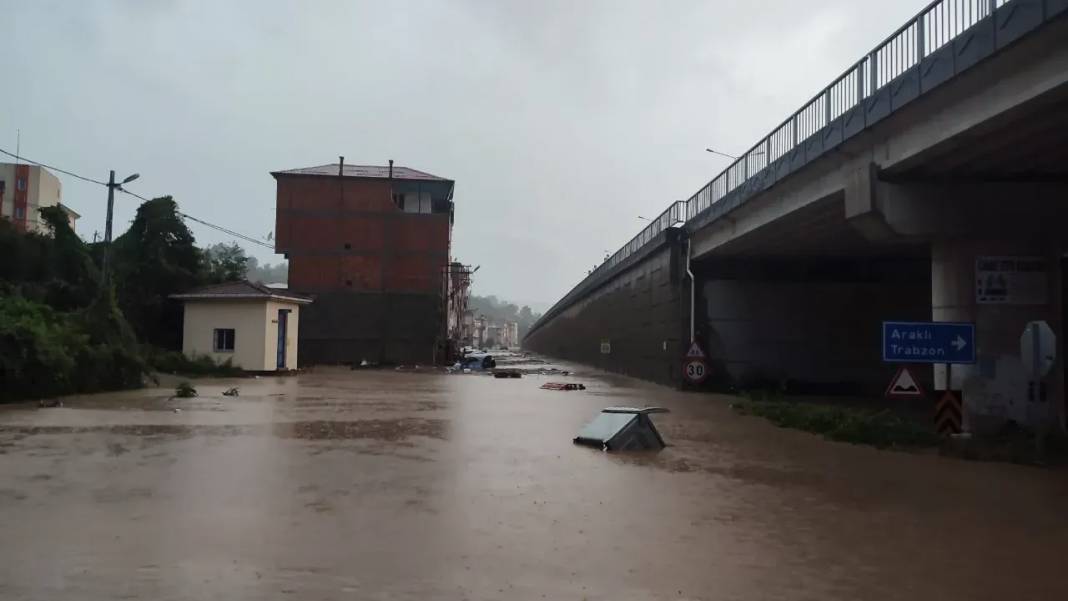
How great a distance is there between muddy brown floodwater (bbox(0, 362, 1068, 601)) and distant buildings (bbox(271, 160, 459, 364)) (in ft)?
112

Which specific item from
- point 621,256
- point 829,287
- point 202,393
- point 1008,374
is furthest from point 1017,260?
point 621,256

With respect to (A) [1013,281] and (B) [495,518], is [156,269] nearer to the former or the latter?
(B) [495,518]

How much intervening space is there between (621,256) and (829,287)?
1811cm

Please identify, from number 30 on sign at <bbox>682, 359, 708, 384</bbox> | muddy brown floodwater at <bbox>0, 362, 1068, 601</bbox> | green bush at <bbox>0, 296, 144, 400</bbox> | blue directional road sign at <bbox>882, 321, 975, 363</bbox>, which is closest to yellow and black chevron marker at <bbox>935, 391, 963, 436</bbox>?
blue directional road sign at <bbox>882, 321, 975, 363</bbox>

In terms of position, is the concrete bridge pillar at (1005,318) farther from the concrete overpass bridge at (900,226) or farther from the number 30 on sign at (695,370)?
the number 30 on sign at (695,370)

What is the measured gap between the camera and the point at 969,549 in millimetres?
7328

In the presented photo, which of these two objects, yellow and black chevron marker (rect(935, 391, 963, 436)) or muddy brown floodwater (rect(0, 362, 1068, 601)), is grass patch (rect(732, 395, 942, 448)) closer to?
yellow and black chevron marker (rect(935, 391, 963, 436))

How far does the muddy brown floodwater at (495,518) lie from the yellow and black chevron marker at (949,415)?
1605 millimetres

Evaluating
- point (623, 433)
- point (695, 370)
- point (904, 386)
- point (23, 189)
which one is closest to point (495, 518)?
point (623, 433)

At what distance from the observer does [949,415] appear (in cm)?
1500

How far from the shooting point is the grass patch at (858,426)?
15203 mm

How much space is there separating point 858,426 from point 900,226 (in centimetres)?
420

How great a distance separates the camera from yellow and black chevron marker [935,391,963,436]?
15.0m

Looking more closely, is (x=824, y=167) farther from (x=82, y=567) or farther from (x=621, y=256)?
(x=621, y=256)
